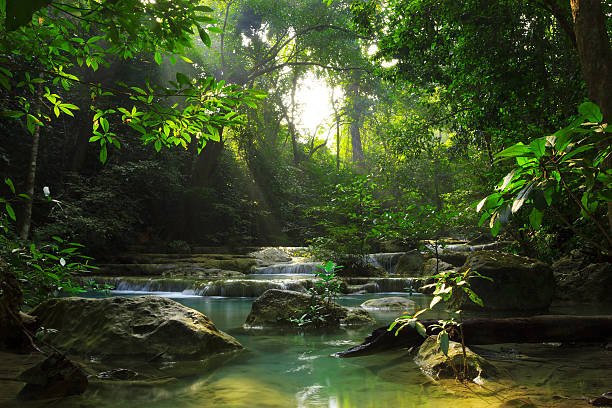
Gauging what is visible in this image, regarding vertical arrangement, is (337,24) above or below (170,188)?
above

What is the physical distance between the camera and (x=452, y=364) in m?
2.88

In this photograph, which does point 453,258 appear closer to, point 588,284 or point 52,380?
point 588,284

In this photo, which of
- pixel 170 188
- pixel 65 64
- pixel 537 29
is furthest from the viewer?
pixel 170 188

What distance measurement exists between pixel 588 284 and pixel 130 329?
8728mm

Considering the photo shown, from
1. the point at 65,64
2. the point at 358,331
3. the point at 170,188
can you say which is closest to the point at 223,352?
the point at 358,331

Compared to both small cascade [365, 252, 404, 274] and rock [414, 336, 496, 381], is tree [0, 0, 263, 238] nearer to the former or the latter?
rock [414, 336, 496, 381]

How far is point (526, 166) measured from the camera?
1411 millimetres

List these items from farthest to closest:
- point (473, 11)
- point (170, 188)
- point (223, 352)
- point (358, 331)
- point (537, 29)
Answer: point (170, 188) < point (473, 11) < point (537, 29) < point (358, 331) < point (223, 352)

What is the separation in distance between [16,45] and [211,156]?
18412 mm

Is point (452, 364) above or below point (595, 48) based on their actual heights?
below

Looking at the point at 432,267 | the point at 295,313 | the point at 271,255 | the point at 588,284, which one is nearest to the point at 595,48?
the point at 295,313

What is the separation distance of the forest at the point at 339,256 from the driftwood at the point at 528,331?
2 cm

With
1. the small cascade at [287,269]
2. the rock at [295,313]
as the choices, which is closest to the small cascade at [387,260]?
the small cascade at [287,269]

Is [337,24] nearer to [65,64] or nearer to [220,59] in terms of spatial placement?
[220,59]
